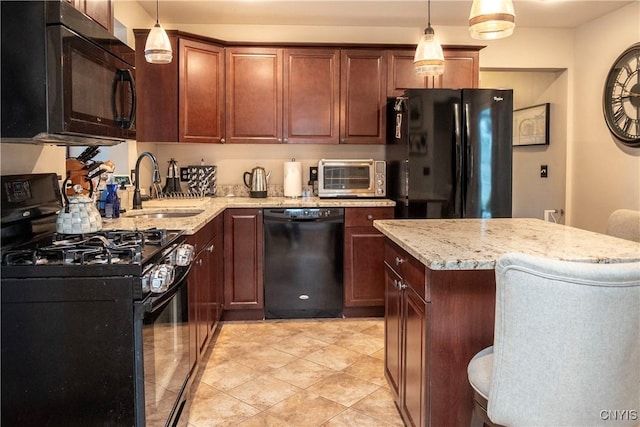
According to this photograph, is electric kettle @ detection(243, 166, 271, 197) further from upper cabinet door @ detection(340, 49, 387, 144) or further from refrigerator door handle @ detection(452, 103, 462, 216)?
refrigerator door handle @ detection(452, 103, 462, 216)

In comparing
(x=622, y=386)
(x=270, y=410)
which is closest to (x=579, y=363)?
(x=622, y=386)

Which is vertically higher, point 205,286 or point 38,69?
point 38,69

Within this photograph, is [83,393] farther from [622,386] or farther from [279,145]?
[279,145]

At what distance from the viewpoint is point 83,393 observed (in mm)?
1589

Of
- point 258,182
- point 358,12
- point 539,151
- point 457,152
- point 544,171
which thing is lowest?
point 258,182

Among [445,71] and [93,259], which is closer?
[93,259]

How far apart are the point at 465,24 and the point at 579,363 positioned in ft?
12.8

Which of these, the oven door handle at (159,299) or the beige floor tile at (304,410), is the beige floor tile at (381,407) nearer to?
the beige floor tile at (304,410)

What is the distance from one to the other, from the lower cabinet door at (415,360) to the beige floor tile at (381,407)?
0.62 feet

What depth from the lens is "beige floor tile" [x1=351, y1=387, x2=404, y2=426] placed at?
238 centimetres

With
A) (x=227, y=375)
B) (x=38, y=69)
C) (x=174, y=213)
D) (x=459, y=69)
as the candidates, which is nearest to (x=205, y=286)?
(x=227, y=375)

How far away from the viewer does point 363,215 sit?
3896 millimetres

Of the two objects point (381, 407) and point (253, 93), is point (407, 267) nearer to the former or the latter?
point (381, 407)

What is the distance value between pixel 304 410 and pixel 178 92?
2526mm
